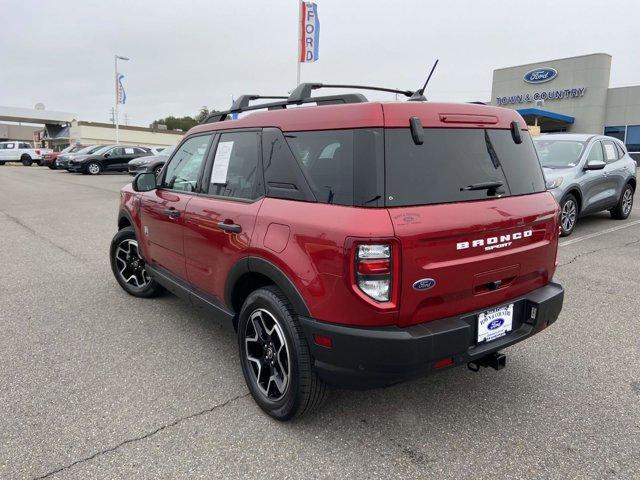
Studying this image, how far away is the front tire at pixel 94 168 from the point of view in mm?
24759

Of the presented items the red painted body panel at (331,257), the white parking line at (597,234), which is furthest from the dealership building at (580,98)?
the red painted body panel at (331,257)

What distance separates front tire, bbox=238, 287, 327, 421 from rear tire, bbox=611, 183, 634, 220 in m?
9.09

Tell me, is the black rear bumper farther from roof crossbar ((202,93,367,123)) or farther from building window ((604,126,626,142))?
building window ((604,126,626,142))

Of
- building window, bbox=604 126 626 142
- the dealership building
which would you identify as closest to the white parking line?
the dealership building

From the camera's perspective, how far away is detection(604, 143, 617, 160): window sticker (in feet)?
29.2

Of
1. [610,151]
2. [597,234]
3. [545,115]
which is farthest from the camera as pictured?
[545,115]

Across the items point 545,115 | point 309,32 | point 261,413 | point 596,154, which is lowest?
point 261,413

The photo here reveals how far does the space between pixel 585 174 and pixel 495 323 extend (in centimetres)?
654

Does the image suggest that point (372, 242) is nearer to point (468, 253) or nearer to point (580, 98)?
point (468, 253)

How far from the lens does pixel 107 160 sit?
25.0m

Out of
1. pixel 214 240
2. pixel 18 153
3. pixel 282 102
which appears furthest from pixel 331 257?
pixel 18 153

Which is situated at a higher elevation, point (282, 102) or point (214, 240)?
point (282, 102)

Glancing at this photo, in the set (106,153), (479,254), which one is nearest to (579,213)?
(479,254)

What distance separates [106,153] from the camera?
2489 centimetres
